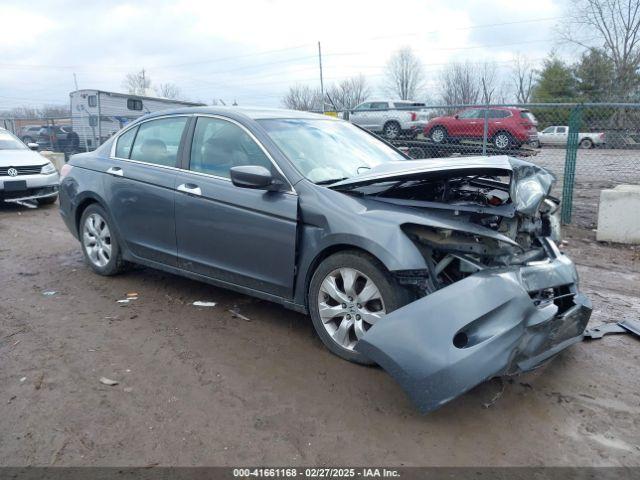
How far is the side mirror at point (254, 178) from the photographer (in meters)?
3.62

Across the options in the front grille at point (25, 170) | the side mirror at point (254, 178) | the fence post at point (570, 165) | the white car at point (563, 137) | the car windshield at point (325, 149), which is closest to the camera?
the side mirror at point (254, 178)

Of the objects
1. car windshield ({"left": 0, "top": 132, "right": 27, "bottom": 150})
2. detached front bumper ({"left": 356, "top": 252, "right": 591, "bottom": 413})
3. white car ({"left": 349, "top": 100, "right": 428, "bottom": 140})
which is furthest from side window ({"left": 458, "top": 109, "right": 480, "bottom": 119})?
car windshield ({"left": 0, "top": 132, "right": 27, "bottom": 150})

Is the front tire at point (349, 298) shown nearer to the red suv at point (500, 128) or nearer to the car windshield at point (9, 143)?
the red suv at point (500, 128)

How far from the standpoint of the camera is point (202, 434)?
9.01 feet

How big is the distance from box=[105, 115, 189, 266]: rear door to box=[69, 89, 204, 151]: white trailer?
1302 cm

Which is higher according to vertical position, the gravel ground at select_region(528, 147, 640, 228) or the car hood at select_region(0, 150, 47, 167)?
the car hood at select_region(0, 150, 47, 167)

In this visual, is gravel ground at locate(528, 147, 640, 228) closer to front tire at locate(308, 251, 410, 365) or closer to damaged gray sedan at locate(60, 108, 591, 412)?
damaged gray sedan at locate(60, 108, 591, 412)

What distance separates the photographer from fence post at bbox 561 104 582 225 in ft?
24.7

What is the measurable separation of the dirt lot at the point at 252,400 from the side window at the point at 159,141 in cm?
133

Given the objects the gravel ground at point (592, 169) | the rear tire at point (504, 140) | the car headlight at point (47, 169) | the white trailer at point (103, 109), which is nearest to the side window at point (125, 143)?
the car headlight at point (47, 169)

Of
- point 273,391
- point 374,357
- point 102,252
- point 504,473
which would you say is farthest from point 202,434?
point 102,252

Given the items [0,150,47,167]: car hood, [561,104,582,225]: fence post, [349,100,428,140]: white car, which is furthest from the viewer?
[349,100,428,140]: white car

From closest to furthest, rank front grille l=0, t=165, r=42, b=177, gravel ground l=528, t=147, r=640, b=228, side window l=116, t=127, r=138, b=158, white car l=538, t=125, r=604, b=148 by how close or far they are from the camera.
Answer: side window l=116, t=127, r=138, b=158
white car l=538, t=125, r=604, b=148
gravel ground l=528, t=147, r=640, b=228
front grille l=0, t=165, r=42, b=177

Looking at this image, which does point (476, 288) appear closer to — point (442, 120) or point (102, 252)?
point (102, 252)
